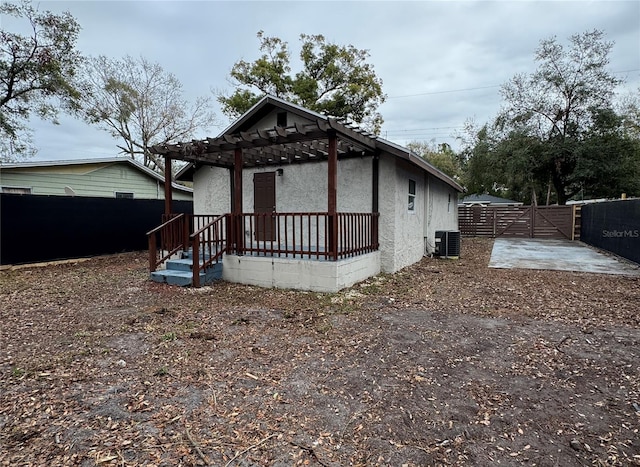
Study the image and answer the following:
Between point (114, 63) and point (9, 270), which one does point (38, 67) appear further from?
point (114, 63)

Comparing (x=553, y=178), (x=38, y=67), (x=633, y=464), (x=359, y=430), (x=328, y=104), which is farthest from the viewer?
(x=328, y=104)

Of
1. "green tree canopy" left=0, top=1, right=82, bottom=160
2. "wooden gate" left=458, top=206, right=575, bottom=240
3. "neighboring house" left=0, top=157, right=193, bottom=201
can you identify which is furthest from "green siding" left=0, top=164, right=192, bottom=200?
"wooden gate" left=458, top=206, right=575, bottom=240

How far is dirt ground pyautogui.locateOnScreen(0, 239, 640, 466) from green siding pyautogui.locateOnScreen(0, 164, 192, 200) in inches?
243

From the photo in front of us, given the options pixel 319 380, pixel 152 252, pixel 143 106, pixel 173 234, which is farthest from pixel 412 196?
pixel 143 106

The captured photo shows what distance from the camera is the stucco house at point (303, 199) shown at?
5.97 metres

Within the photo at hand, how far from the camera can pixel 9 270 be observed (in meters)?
7.85

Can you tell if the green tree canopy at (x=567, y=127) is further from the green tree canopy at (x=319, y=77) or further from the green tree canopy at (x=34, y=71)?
the green tree canopy at (x=34, y=71)

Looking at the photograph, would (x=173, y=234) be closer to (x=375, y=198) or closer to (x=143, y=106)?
(x=375, y=198)

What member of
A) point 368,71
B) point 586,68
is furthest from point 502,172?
point 368,71

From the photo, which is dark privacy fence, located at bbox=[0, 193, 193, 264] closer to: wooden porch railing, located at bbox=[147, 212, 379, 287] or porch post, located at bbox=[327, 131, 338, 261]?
wooden porch railing, located at bbox=[147, 212, 379, 287]

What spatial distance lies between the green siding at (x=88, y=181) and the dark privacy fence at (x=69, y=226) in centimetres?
193

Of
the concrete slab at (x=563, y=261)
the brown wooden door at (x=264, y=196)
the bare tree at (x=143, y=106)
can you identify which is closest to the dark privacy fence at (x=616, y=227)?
the concrete slab at (x=563, y=261)

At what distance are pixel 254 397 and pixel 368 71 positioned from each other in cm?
2426

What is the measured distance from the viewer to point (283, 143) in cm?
603
